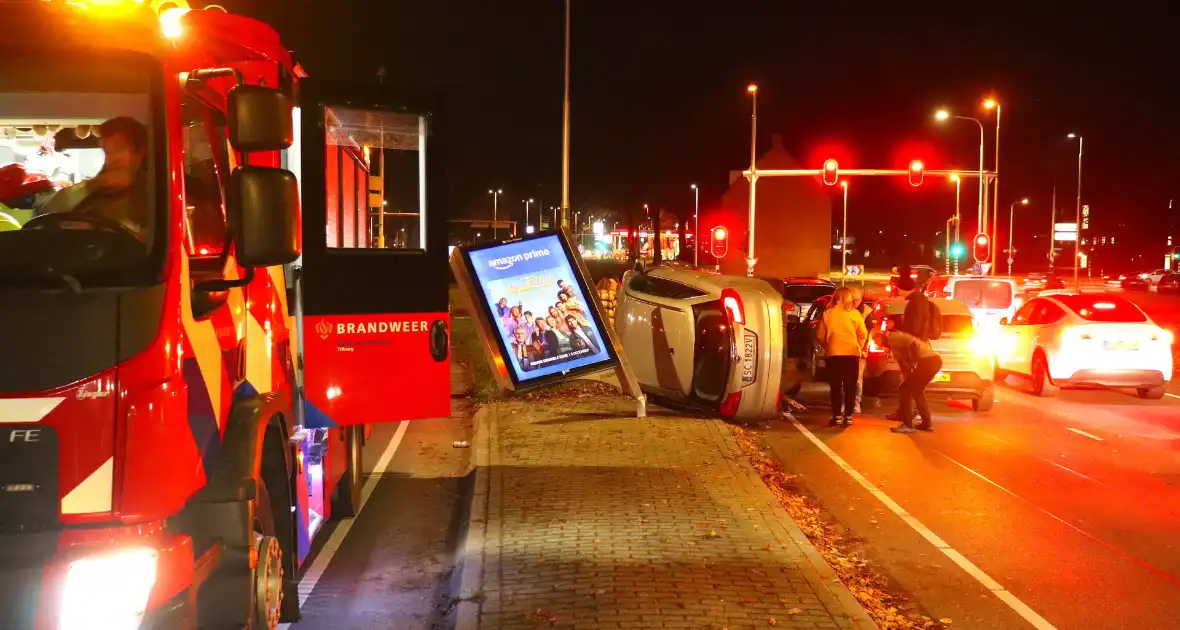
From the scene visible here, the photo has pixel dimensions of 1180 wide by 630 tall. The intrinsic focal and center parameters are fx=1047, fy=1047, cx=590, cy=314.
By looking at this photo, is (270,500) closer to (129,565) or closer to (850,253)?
(129,565)

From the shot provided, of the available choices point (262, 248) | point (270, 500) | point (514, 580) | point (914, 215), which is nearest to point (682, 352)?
point (514, 580)

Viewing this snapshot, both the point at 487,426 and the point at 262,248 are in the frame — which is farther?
the point at 487,426

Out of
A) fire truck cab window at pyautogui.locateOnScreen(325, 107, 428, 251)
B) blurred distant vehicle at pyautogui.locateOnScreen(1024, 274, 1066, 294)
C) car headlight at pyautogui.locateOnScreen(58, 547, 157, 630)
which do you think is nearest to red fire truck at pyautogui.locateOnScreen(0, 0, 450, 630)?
car headlight at pyautogui.locateOnScreen(58, 547, 157, 630)

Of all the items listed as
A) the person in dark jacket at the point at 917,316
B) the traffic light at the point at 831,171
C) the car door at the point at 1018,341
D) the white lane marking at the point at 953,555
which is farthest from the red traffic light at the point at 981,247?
the white lane marking at the point at 953,555

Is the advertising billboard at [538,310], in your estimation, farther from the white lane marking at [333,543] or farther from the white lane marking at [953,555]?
A: the white lane marking at [953,555]

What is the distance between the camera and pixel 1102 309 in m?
15.5

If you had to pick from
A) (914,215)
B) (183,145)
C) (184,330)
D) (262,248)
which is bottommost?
(184,330)

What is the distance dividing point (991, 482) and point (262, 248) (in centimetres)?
803

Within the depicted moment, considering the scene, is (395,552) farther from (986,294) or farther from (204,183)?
(986,294)

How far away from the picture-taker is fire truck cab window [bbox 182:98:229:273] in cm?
411

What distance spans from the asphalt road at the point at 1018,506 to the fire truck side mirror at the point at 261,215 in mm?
4382

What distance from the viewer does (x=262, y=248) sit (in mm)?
3787

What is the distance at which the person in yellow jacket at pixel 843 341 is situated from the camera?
12.4m

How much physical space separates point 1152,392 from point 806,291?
9173 millimetres
